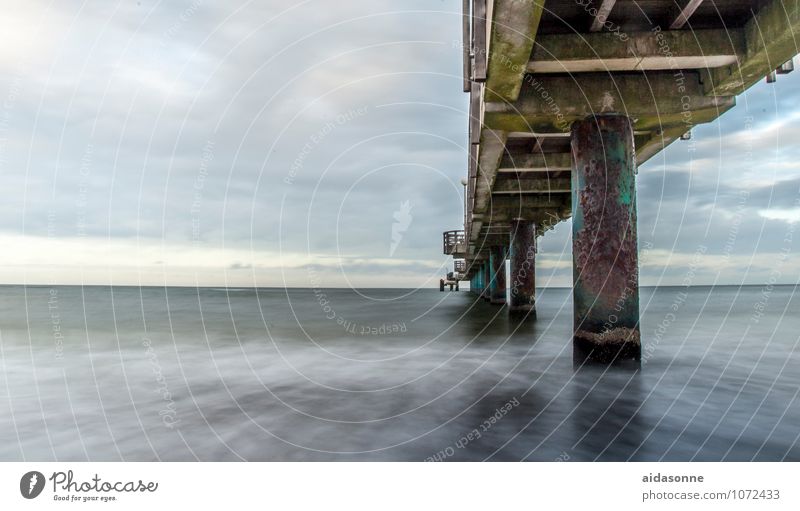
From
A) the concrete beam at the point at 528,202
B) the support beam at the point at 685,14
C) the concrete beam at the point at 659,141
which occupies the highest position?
the support beam at the point at 685,14

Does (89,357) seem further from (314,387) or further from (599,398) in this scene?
(599,398)

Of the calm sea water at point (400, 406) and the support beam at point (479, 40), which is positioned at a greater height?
the support beam at point (479, 40)

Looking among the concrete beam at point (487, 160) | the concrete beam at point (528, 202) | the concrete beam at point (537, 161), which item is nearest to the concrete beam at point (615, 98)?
the concrete beam at point (487, 160)

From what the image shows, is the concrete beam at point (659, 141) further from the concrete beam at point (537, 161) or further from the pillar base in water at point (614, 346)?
the pillar base in water at point (614, 346)

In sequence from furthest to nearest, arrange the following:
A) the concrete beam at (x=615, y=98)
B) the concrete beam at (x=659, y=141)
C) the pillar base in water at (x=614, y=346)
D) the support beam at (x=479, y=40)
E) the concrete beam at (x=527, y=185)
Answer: the concrete beam at (x=527, y=185) < the concrete beam at (x=659, y=141) < the concrete beam at (x=615, y=98) < the pillar base in water at (x=614, y=346) < the support beam at (x=479, y=40)

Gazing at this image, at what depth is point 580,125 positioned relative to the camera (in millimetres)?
9414

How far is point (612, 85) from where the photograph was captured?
929cm

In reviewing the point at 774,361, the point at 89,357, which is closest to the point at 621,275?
the point at 774,361

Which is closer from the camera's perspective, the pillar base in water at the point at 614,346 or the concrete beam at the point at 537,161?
the pillar base in water at the point at 614,346

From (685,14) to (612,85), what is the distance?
1692 mm

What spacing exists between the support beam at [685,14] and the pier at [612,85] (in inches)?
0.6

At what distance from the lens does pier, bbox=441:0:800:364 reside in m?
7.76

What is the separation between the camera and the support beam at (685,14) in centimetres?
745

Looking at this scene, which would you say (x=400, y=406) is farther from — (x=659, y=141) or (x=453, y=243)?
(x=453, y=243)
